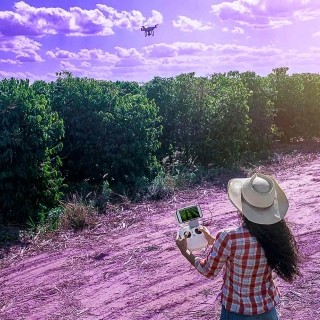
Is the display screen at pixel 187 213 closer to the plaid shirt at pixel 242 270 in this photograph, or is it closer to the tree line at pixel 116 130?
the plaid shirt at pixel 242 270

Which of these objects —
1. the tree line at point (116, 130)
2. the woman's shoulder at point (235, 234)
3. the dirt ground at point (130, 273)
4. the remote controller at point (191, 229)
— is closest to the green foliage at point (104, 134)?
the tree line at point (116, 130)

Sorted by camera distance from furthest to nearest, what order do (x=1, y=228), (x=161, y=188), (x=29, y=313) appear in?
(x=161, y=188), (x=1, y=228), (x=29, y=313)

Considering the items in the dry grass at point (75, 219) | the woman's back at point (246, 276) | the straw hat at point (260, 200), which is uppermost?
the straw hat at point (260, 200)

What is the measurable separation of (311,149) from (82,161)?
6.97 meters

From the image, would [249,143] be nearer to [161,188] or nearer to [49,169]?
[161,188]

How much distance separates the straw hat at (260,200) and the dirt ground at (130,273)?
2171 millimetres

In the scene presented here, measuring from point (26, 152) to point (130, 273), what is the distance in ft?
9.86

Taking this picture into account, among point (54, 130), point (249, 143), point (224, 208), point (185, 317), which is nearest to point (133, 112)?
point (54, 130)

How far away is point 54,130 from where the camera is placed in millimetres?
8938

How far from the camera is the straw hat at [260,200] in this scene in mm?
3234

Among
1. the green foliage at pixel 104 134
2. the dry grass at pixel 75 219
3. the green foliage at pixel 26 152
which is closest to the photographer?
the dry grass at pixel 75 219

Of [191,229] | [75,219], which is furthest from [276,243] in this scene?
[75,219]

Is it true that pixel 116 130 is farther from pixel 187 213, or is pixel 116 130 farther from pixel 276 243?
pixel 276 243

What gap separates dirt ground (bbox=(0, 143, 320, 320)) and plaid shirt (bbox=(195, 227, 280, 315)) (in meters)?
1.96
